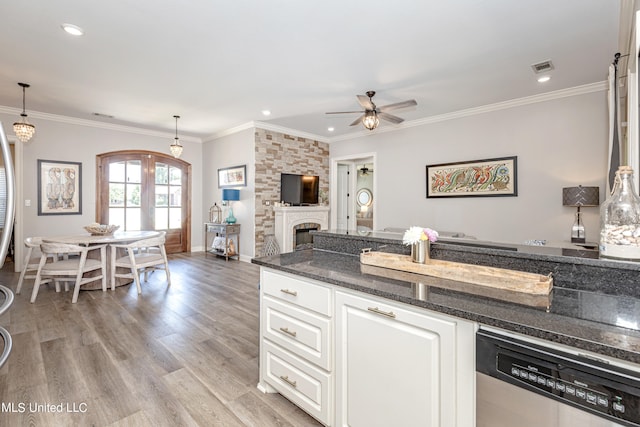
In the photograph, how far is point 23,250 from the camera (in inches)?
200

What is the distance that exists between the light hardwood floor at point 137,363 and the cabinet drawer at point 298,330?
1.36 ft

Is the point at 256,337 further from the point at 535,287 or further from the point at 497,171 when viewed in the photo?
the point at 497,171

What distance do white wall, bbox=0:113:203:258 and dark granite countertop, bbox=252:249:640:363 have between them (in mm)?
5962

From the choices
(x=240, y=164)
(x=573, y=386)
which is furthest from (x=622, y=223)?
(x=240, y=164)

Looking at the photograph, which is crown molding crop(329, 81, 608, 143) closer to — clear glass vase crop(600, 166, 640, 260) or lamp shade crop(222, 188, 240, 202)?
lamp shade crop(222, 188, 240, 202)

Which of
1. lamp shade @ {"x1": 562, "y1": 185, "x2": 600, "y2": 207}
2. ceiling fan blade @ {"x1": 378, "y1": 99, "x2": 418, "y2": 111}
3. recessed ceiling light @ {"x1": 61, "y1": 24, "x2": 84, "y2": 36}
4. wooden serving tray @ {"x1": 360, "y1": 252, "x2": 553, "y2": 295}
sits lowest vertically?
wooden serving tray @ {"x1": 360, "y1": 252, "x2": 553, "y2": 295}

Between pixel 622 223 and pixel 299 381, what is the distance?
1.68 meters

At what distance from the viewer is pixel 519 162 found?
178 inches

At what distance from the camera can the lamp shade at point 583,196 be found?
3713mm

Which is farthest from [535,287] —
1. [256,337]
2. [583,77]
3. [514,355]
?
[583,77]

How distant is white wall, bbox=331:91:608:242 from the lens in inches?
159

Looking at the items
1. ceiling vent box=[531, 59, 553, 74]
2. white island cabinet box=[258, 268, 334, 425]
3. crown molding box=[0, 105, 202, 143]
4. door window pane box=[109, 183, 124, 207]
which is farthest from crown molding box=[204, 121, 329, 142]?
white island cabinet box=[258, 268, 334, 425]

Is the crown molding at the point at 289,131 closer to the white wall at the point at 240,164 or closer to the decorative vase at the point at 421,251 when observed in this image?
the white wall at the point at 240,164

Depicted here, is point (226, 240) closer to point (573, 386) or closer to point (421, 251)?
point (421, 251)
